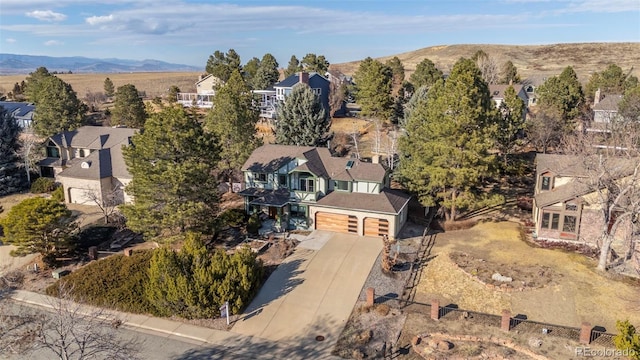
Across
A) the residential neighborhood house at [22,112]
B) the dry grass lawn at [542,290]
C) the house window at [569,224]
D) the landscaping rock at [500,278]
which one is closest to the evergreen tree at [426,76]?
the house window at [569,224]

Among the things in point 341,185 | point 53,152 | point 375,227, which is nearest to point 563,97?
point 341,185

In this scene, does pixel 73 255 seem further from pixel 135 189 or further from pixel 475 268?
pixel 475 268

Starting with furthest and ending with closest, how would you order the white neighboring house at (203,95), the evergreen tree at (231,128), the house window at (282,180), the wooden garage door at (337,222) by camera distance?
the white neighboring house at (203,95), the evergreen tree at (231,128), the house window at (282,180), the wooden garage door at (337,222)

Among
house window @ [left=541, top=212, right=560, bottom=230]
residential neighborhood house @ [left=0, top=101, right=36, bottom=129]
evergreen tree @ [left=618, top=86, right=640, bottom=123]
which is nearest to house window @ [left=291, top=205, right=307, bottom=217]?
house window @ [left=541, top=212, right=560, bottom=230]

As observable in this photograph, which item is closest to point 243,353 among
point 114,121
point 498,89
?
point 114,121

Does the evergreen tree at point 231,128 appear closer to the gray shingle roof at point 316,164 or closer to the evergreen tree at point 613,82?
the gray shingle roof at point 316,164

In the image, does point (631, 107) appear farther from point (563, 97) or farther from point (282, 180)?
point (282, 180)
